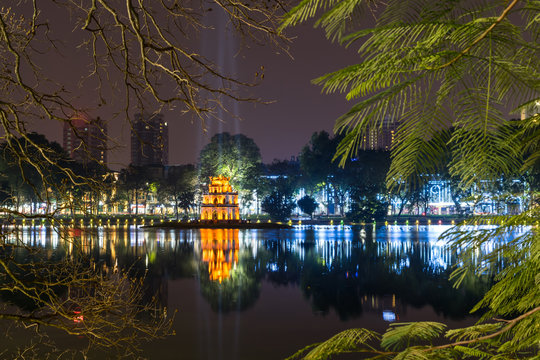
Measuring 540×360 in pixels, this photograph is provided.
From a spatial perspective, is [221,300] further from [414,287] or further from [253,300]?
[414,287]

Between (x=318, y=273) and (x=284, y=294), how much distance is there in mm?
4666

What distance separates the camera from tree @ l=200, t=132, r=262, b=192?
74.9 meters

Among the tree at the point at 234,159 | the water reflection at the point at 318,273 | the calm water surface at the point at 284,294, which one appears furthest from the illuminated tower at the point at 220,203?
the calm water surface at the point at 284,294

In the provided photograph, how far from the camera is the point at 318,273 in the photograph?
25.7 metres

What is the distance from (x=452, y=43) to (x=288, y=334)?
1419 centimetres

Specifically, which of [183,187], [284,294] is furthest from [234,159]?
[284,294]

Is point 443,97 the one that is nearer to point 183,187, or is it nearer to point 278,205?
point 278,205

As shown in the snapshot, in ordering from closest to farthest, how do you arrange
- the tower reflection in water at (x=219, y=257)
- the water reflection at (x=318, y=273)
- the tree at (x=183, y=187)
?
the water reflection at (x=318, y=273) → the tower reflection in water at (x=219, y=257) → the tree at (x=183, y=187)

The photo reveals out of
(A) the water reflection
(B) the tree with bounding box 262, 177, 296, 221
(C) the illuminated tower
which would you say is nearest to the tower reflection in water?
(A) the water reflection

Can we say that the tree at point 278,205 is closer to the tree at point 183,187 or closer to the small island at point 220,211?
the small island at point 220,211

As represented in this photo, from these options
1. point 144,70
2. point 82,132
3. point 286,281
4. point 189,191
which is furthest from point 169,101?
point 189,191

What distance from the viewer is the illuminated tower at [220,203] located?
66.8m

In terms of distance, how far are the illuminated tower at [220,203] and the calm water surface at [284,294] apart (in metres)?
31.2

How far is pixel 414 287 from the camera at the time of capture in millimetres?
21641
